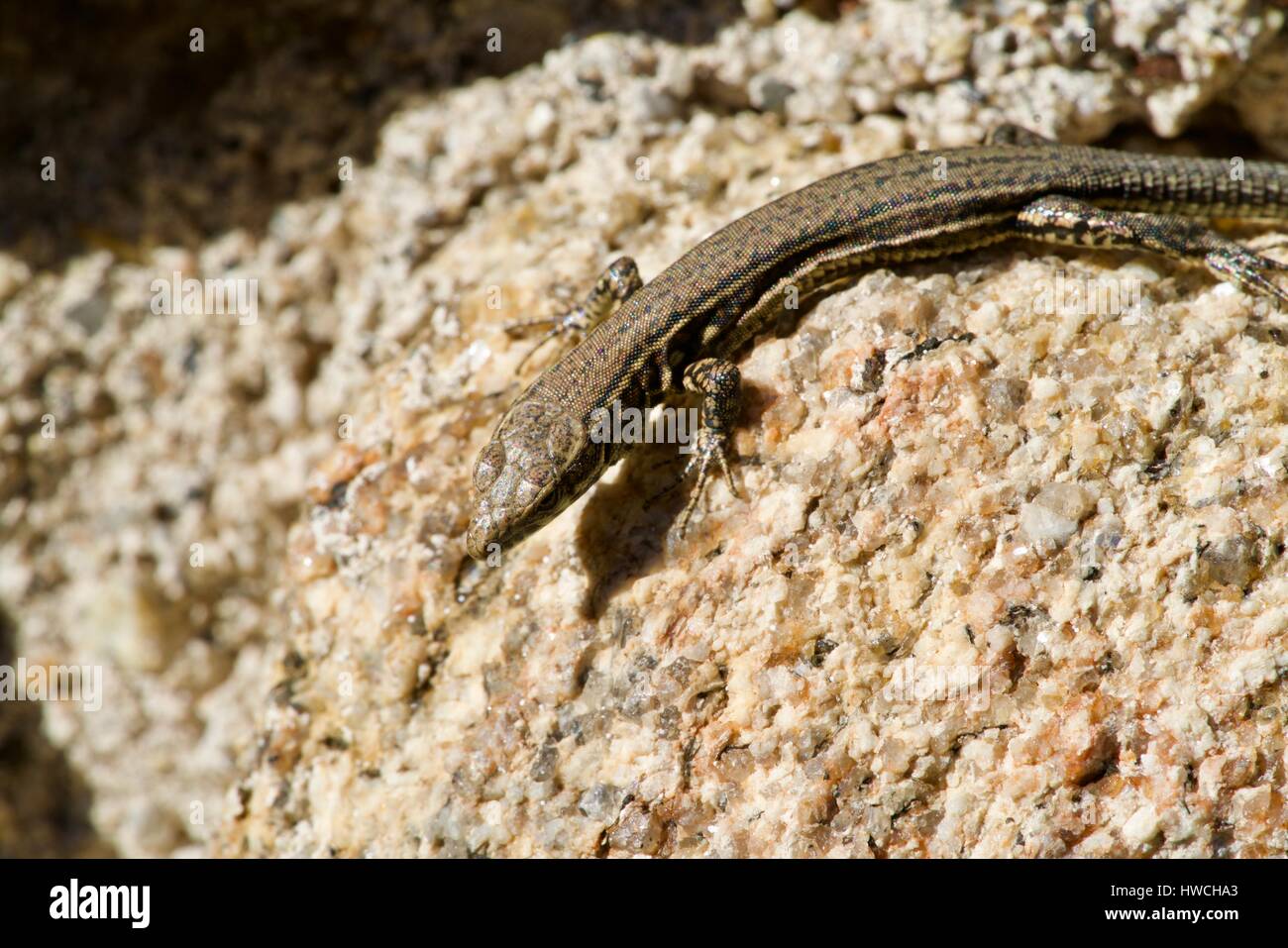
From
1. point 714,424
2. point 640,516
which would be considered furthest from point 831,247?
point 640,516

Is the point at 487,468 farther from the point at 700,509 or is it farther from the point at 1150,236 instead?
the point at 1150,236

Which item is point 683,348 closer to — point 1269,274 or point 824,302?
point 824,302

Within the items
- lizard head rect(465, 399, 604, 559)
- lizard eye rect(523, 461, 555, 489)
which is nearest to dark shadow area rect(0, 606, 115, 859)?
lizard head rect(465, 399, 604, 559)

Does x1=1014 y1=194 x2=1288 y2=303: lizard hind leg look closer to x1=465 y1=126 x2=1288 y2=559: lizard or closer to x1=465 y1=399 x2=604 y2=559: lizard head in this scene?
x1=465 y1=126 x2=1288 y2=559: lizard

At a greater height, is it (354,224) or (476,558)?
(354,224)
